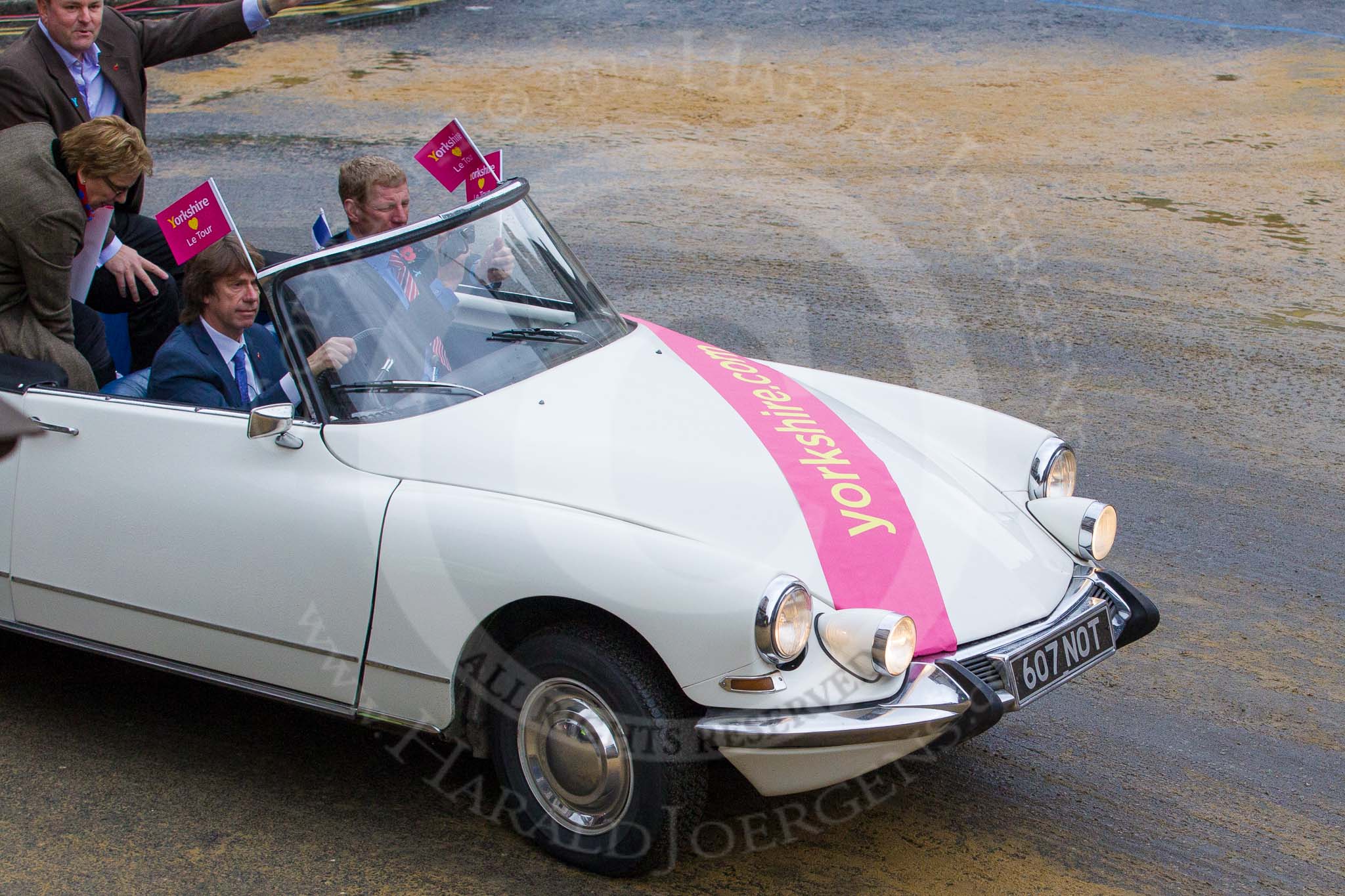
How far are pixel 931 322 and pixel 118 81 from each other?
453 centimetres

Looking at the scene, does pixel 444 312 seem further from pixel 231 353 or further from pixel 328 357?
pixel 231 353

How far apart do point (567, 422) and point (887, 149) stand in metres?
8.24

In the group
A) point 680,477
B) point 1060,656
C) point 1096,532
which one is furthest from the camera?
point 1096,532

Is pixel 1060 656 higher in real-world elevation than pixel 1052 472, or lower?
lower

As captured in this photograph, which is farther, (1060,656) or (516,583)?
(1060,656)

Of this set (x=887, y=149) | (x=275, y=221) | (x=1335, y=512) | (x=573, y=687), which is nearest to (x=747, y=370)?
(x=573, y=687)

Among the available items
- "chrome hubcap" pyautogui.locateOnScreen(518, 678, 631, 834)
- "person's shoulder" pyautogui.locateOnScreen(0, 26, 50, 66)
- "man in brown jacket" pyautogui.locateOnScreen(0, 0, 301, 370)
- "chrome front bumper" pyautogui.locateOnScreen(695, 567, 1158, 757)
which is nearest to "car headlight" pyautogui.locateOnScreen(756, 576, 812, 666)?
"chrome front bumper" pyautogui.locateOnScreen(695, 567, 1158, 757)

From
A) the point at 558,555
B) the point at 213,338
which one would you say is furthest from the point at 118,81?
the point at 558,555

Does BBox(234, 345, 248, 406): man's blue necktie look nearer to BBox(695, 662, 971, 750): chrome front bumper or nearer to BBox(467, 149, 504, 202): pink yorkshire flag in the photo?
BBox(467, 149, 504, 202): pink yorkshire flag

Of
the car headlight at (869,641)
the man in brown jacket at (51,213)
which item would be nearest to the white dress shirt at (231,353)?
the man in brown jacket at (51,213)

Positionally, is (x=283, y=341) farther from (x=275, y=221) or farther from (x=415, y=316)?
(x=275, y=221)

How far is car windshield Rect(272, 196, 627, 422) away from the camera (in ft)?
11.8

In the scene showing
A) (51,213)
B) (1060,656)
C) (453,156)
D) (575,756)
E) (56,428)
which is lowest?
(575,756)

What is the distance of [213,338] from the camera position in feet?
13.4
